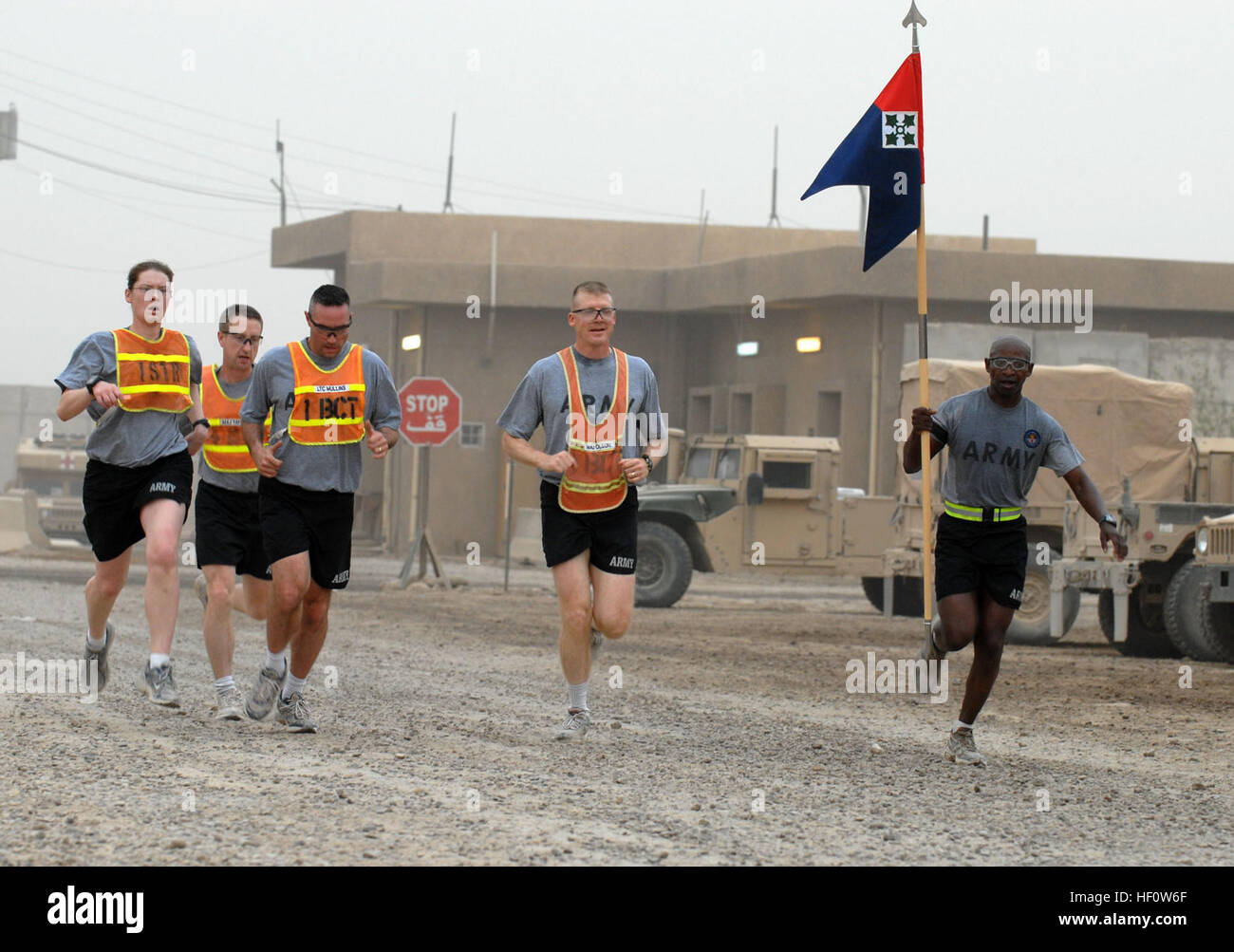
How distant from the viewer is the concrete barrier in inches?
1198

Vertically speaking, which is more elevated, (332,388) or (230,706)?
(332,388)

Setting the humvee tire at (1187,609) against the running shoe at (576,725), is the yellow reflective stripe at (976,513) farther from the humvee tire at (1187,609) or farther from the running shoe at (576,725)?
the humvee tire at (1187,609)

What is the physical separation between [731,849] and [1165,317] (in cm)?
2787

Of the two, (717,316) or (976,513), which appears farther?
(717,316)

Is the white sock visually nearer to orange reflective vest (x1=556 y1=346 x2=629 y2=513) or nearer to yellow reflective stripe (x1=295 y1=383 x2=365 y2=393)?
yellow reflective stripe (x1=295 y1=383 x2=365 y2=393)

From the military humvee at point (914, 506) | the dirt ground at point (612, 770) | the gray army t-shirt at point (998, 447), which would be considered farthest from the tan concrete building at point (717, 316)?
the gray army t-shirt at point (998, 447)

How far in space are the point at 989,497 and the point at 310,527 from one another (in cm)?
289

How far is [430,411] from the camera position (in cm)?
2197

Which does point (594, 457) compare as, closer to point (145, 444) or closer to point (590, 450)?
point (590, 450)

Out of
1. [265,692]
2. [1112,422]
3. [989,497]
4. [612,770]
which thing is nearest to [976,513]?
[989,497]

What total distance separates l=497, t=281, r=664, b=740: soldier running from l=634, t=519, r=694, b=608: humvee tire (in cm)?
1326
